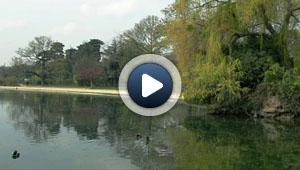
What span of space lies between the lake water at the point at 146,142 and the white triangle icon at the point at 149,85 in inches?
225

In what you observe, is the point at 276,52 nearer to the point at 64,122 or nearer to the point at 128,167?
the point at 64,122

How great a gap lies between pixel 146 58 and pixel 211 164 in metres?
6.56

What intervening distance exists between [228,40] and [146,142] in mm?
11336

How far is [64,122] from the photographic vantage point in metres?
22.2

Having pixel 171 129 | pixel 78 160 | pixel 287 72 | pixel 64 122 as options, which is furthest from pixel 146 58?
pixel 287 72

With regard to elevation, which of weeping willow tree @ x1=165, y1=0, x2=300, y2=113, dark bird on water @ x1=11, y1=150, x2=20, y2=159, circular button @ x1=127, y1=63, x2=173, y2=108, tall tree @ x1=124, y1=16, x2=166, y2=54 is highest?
tall tree @ x1=124, y1=16, x2=166, y2=54

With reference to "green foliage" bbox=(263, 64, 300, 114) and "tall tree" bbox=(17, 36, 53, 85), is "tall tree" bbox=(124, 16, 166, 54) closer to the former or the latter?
"tall tree" bbox=(17, 36, 53, 85)

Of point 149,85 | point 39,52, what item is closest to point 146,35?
point 39,52
